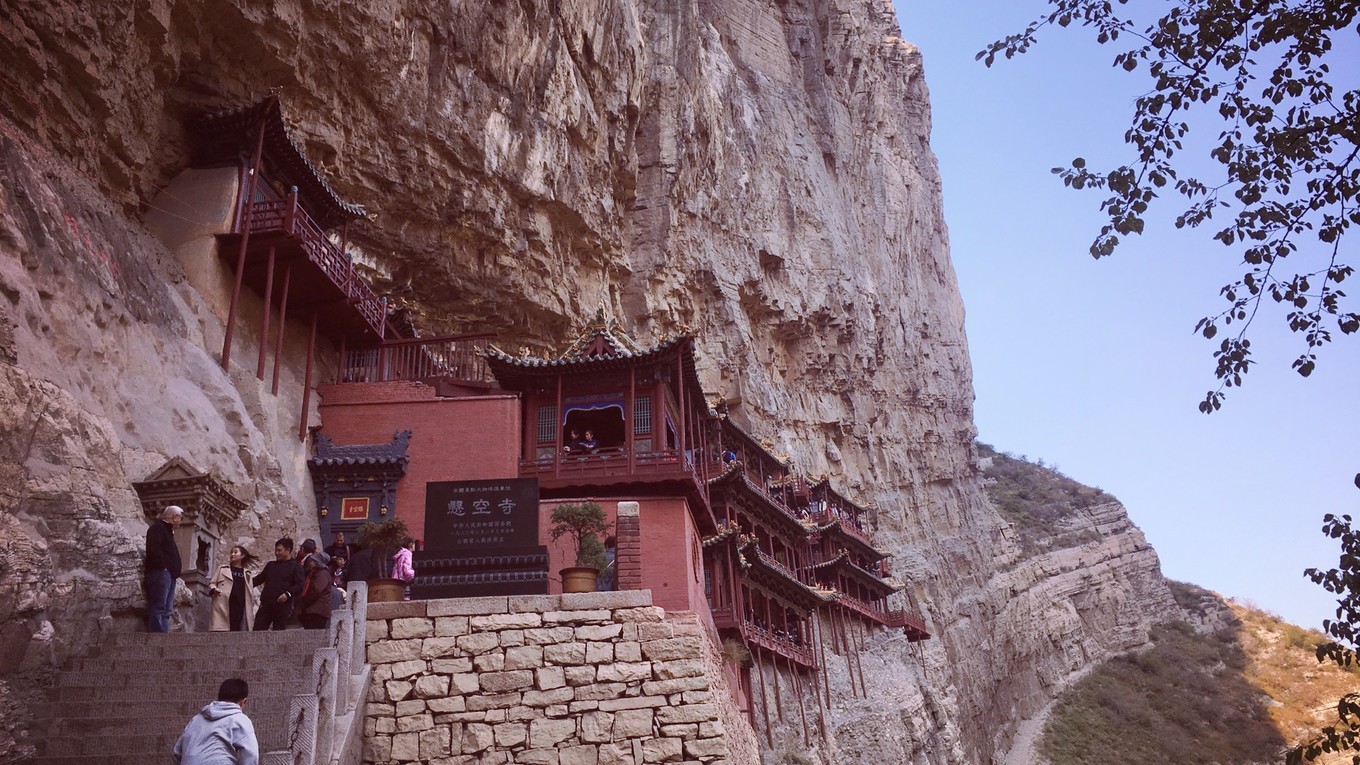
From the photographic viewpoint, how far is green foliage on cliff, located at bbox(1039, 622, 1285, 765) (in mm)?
50031

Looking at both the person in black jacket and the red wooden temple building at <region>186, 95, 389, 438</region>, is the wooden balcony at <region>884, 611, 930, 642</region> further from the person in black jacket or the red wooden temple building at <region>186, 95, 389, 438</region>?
the person in black jacket

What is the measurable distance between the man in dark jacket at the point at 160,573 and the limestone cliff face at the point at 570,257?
1.77 feet

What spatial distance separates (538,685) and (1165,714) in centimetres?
5238

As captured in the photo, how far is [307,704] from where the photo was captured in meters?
8.67

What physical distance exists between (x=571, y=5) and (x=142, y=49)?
47.9 ft

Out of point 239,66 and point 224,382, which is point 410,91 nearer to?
point 239,66

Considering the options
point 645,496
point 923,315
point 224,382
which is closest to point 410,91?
point 224,382

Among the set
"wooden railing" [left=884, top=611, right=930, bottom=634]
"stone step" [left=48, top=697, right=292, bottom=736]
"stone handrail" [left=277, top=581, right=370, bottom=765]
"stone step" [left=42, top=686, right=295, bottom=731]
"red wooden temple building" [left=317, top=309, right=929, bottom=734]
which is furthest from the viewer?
"wooden railing" [left=884, top=611, right=930, bottom=634]

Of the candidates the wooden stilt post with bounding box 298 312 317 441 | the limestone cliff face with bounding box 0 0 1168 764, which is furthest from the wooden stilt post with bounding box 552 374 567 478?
the wooden stilt post with bounding box 298 312 317 441

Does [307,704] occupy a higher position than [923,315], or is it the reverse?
[923,315]

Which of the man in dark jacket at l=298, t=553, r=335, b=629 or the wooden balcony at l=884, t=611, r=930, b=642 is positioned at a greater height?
the wooden balcony at l=884, t=611, r=930, b=642

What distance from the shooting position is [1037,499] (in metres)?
75.1

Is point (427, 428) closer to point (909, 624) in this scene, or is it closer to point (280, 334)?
point (280, 334)

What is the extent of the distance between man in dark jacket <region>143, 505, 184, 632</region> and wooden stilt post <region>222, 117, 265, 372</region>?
330 inches
